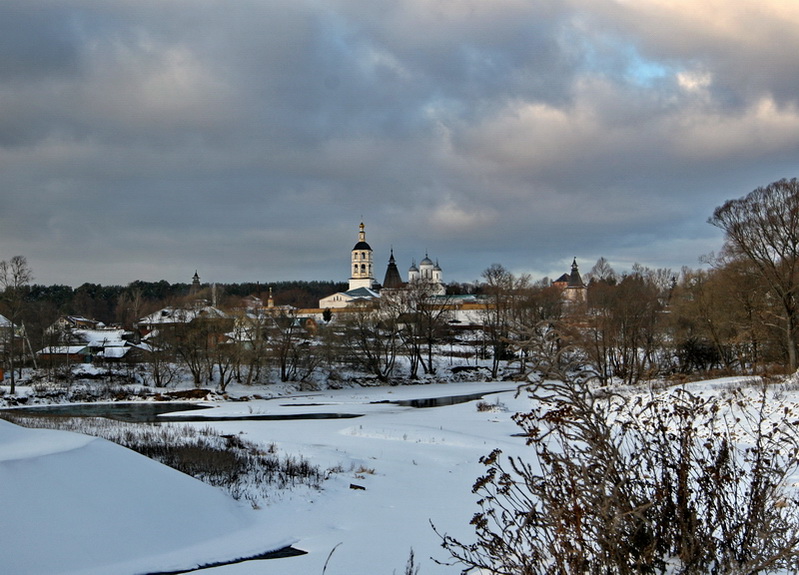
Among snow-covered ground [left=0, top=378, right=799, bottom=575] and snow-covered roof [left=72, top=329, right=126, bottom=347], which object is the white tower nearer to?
snow-covered roof [left=72, top=329, right=126, bottom=347]

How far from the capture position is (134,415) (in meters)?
34.7

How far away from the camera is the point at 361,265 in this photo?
15200 cm

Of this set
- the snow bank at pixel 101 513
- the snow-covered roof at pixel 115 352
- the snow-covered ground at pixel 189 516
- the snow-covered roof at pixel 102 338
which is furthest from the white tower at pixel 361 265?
the snow bank at pixel 101 513

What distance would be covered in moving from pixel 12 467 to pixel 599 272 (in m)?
89.3

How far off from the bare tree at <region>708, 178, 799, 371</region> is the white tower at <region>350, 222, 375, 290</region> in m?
116

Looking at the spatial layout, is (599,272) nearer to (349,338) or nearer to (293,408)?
(349,338)

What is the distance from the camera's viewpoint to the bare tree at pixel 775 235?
35.0m

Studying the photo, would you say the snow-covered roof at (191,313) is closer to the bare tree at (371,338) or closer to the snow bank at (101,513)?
the bare tree at (371,338)

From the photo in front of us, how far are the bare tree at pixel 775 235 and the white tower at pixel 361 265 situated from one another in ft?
380

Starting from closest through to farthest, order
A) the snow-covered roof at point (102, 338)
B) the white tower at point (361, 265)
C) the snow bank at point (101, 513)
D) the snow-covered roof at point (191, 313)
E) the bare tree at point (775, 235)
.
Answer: the snow bank at point (101, 513)
the bare tree at point (775, 235)
the snow-covered roof at point (191, 313)
the snow-covered roof at point (102, 338)
the white tower at point (361, 265)

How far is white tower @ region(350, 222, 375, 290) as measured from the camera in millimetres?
150375

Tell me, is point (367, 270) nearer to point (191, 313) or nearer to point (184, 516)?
point (191, 313)

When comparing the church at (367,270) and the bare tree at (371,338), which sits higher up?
the church at (367,270)

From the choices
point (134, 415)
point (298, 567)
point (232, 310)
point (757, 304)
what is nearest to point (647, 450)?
point (298, 567)
